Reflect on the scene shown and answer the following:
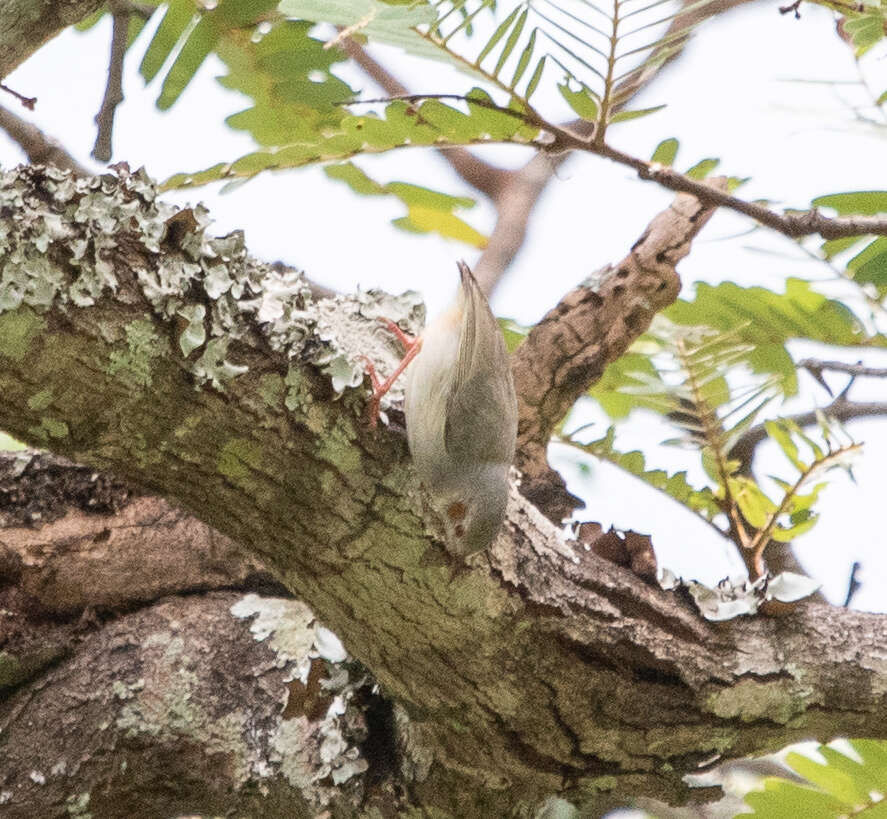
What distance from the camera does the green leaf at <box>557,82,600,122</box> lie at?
183cm

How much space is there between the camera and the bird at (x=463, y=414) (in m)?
1.72

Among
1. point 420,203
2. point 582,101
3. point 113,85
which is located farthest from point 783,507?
point 113,85

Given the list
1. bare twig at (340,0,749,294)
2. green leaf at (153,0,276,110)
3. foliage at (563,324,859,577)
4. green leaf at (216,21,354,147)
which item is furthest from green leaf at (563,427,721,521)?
green leaf at (153,0,276,110)

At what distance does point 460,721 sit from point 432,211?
165cm

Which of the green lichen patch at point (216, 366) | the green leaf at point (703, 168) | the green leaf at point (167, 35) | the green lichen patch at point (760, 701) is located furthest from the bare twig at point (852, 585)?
the green leaf at point (167, 35)

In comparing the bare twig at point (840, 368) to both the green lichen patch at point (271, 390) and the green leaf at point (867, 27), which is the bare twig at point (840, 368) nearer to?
the green leaf at point (867, 27)

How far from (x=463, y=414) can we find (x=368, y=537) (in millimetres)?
409

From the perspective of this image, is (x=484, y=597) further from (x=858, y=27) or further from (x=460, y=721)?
(x=858, y=27)

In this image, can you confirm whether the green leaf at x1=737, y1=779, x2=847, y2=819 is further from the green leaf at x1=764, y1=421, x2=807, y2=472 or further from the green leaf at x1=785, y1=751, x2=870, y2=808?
the green leaf at x1=764, y1=421, x2=807, y2=472

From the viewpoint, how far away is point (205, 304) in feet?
5.15

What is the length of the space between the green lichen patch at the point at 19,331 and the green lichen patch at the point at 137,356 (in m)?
0.11

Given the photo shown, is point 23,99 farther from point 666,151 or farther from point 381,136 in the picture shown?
point 666,151

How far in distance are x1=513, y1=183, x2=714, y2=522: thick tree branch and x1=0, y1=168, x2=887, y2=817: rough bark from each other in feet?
1.22

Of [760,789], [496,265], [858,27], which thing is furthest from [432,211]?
[760,789]
